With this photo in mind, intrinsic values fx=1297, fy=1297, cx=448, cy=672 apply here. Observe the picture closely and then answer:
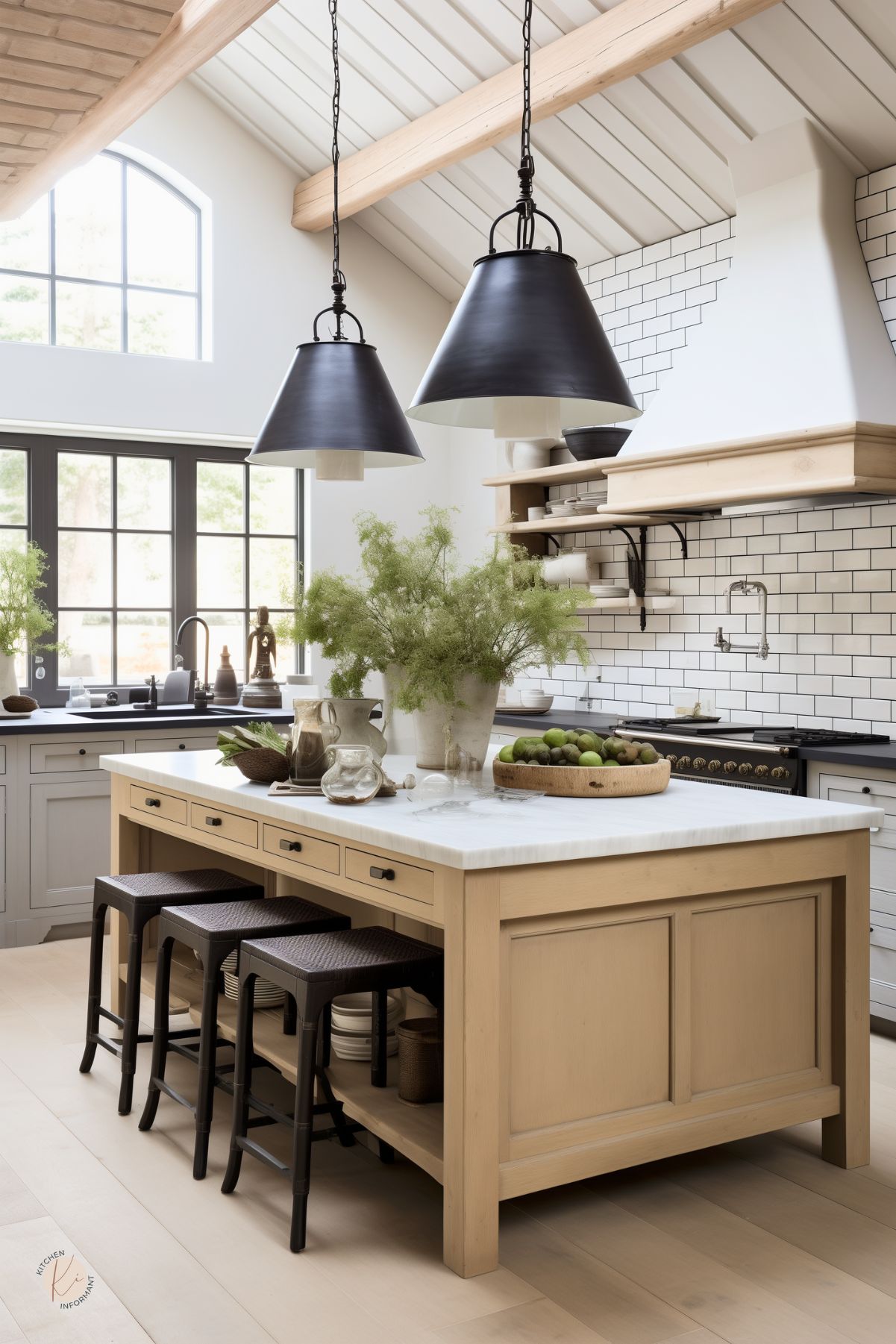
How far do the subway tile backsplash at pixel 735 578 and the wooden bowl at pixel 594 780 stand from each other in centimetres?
200

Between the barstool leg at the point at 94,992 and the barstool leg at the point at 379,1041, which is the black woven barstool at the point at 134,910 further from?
the barstool leg at the point at 379,1041

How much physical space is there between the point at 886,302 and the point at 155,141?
412cm

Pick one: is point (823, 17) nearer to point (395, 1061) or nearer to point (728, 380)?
point (728, 380)

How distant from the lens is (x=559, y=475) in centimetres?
641

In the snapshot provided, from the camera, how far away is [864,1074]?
326 centimetres

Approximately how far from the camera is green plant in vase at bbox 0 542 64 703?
6.12 m

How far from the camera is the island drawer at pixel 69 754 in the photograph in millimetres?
5715

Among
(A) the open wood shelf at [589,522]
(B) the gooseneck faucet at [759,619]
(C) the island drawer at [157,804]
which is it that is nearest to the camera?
(C) the island drawer at [157,804]

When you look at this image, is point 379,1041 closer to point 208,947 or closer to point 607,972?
point 208,947

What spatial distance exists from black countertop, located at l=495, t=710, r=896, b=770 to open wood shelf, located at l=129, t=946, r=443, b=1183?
154 cm

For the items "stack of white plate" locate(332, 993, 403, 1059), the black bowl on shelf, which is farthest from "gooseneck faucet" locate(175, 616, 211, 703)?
"stack of white plate" locate(332, 993, 403, 1059)

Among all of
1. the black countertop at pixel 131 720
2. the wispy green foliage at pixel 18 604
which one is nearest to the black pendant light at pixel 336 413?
the black countertop at pixel 131 720

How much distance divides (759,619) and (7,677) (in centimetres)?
349

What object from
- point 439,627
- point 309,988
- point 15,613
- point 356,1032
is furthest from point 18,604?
point 309,988
